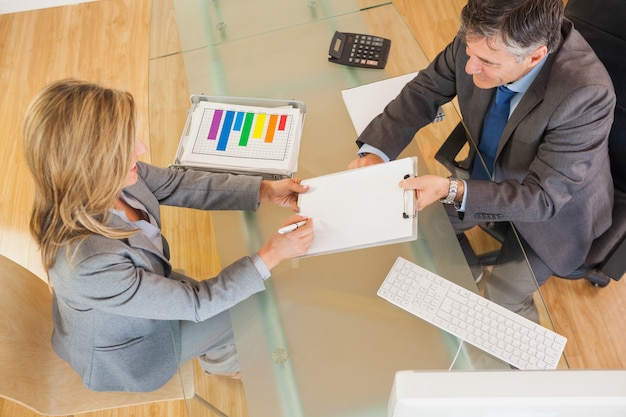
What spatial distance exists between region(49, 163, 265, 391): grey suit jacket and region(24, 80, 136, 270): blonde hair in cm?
5

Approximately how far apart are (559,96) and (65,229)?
1.26 meters

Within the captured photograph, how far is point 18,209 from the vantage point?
9.13 feet

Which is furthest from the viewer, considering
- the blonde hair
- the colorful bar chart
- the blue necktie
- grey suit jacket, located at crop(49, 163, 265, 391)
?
the colorful bar chart

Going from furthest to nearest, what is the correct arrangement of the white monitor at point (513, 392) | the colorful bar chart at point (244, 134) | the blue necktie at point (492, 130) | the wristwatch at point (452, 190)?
the colorful bar chart at point (244, 134)
the blue necktie at point (492, 130)
the wristwatch at point (452, 190)
the white monitor at point (513, 392)

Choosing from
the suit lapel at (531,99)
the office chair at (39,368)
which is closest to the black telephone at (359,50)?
the suit lapel at (531,99)

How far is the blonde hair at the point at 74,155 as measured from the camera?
4.01 ft

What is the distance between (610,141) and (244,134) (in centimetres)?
113

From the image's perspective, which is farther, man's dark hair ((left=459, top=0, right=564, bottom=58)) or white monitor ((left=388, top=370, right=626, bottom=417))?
man's dark hair ((left=459, top=0, right=564, bottom=58))

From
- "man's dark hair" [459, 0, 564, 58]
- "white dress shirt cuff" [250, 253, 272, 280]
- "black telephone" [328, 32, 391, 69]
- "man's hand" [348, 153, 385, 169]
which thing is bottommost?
"white dress shirt cuff" [250, 253, 272, 280]

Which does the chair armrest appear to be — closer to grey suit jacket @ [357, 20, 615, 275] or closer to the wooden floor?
grey suit jacket @ [357, 20, 615, 275]

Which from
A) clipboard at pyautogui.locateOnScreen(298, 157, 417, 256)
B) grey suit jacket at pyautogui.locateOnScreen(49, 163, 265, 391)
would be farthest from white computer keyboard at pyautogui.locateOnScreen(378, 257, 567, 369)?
grey suit jacket at pyautogui.locateOnScreen(49, 163, 265, 391)

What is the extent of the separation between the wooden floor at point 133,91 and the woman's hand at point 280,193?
9.6 inches

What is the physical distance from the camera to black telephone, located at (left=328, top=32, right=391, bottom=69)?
1.97 metres

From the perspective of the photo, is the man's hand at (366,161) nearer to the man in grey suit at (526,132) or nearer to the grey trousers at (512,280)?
the man in grey suit at (526,132)
